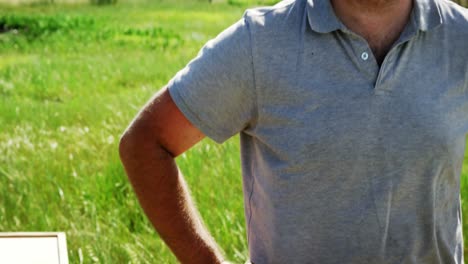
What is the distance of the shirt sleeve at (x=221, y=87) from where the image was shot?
125cm

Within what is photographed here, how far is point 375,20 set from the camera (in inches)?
51.2

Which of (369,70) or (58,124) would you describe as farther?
(58,124)

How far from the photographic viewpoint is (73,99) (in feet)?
17.6

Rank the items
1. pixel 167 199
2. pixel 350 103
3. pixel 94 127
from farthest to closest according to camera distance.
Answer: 1. pixel 94 127
2. pixel 167 199
3. pixel 350 103

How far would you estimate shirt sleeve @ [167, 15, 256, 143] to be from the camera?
1248mm

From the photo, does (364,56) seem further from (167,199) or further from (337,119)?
(167,199)

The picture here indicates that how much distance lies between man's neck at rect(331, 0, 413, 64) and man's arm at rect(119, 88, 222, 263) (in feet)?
0.84

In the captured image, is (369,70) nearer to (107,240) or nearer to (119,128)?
(107,240)

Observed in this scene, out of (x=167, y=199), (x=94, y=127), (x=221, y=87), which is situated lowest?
(x=167, y=199)

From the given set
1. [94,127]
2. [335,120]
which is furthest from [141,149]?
[94,127]

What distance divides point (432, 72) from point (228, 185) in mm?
1809

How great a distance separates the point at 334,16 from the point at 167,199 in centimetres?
Answer: 34

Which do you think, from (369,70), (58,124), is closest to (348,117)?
(369,70)

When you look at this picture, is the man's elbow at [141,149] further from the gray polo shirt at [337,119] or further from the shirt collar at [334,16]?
the shirt collar at [334,16]
